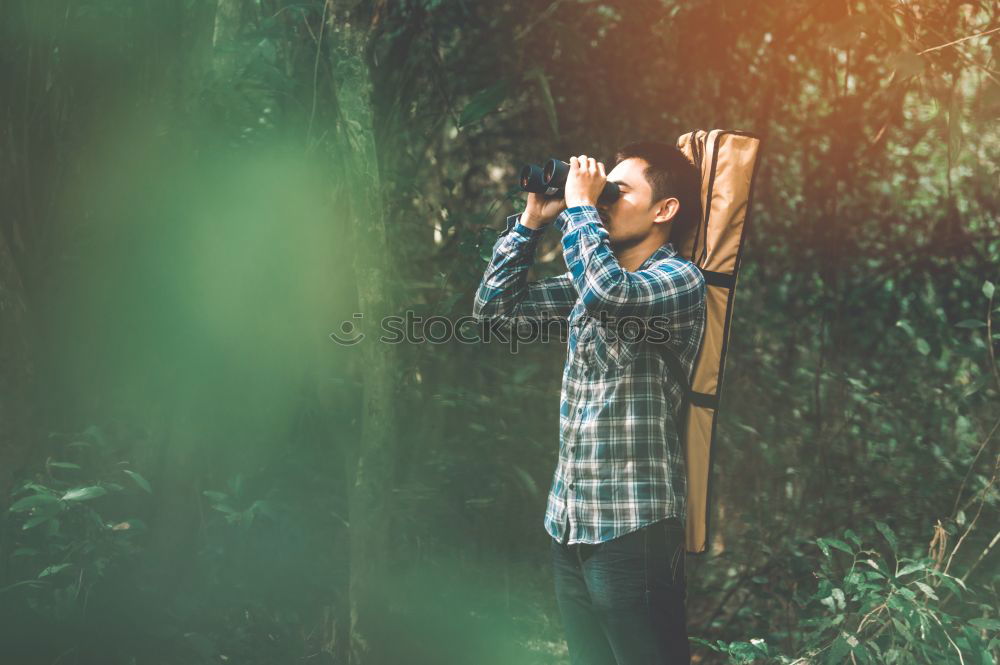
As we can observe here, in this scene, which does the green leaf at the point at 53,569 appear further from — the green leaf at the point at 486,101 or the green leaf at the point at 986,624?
the green leaf at the point at 986,624

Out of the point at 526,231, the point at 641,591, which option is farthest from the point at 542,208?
the point at 641,591

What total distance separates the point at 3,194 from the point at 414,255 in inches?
57.3

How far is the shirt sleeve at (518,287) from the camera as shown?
1.86m

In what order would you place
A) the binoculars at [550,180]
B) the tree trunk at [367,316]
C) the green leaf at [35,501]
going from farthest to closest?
the tree trunk at [367,316]
the green leaf at [35,501]
the binoculars at [550,180]

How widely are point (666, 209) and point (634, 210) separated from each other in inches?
2.3

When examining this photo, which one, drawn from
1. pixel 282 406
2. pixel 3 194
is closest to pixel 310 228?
pixel 282 406

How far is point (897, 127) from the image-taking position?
3.38 meters

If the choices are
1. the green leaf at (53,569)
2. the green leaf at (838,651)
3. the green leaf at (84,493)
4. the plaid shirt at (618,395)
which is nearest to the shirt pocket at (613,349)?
the plaid shirt at (618,395)

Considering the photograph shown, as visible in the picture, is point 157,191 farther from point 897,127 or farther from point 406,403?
point 897,127

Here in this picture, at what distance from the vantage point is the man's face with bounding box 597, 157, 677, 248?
1.77 metres

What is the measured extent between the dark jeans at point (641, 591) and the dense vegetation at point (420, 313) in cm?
143

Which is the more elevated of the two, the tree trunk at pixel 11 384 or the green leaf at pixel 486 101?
the green leaf at pixel 486 101

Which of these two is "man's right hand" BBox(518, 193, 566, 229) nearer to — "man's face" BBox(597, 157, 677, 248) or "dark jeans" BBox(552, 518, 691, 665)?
"man's face" BBox(597, 157, 677, 248)

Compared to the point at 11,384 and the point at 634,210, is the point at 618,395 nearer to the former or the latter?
the point at 634,210
